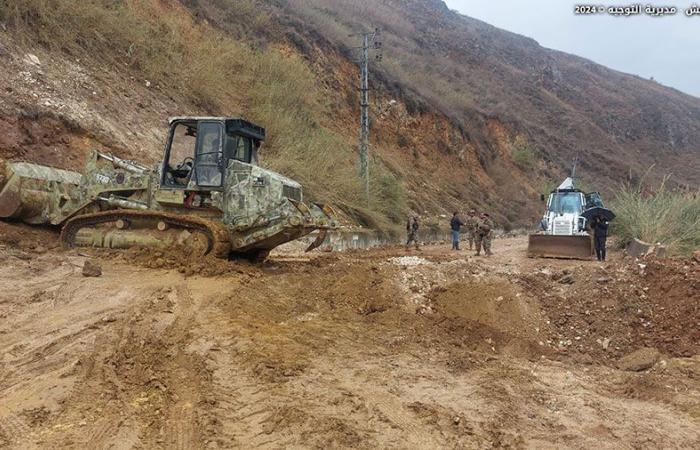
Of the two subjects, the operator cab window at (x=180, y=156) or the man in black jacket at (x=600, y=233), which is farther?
the man in black jacket at (x=600, y=233)

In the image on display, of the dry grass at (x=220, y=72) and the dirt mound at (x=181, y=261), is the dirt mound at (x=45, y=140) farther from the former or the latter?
the dirt mound at (x=181, y=261)

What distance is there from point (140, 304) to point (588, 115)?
66973 mm

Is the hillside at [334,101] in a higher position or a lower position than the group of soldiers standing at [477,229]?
higher

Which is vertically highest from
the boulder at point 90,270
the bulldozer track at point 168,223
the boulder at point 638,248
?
the boulder at point 638,248

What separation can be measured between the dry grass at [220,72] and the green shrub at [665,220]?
8.73m

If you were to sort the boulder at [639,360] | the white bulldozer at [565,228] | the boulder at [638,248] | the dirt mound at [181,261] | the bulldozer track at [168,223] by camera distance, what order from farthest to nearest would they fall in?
the white bulldozer at [565,228] → the boulder at [638,248] → the bulldozer track at [168,223] → the dirt mound at [181,261] → the boulder at [639,360]

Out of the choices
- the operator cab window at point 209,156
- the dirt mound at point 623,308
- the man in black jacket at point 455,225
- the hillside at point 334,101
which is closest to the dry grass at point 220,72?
the hillside at point 334,101

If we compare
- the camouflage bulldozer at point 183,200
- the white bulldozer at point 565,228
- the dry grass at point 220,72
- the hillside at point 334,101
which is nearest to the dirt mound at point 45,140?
the hillside at point 334,101

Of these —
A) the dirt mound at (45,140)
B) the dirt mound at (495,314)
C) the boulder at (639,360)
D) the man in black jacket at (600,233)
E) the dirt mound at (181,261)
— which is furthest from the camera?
the man in black jacket at (600,233)

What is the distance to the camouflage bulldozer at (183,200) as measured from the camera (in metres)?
9.90

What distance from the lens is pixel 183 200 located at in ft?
33.5

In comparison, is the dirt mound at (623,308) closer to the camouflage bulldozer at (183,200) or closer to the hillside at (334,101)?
the camouflage bulldozer at (183,200)

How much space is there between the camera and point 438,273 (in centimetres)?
930

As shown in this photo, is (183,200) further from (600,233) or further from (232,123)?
(600,233)
